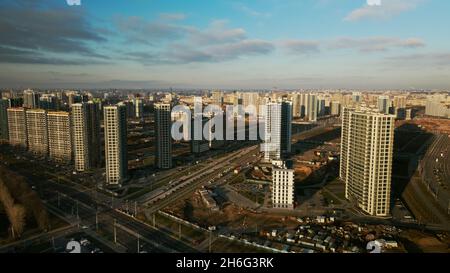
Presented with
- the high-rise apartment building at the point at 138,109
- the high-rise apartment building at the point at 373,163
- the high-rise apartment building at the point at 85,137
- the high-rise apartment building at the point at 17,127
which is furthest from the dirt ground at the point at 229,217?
the high-rise apartment building at the point at 138,109

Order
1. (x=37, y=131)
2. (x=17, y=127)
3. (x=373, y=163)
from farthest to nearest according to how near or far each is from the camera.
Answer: (x=17, y=127) → (x=37, y=131) → (x=373, y=163)

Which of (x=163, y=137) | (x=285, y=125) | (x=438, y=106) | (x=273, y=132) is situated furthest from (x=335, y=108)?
(x=163, y=137)

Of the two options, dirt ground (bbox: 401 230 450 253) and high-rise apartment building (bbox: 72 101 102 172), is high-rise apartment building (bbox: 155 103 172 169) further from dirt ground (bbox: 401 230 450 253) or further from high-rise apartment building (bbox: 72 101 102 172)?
dirt ground (bbox: 401 230 450 253)

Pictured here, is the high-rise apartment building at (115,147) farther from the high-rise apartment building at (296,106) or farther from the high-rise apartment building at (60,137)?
the high-rise apartment building at (296,106)

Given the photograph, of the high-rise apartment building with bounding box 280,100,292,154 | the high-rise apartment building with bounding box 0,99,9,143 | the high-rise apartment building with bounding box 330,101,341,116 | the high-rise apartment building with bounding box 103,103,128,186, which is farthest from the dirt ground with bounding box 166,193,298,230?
the high-rise apartment building with bounding box 330,101,341,116

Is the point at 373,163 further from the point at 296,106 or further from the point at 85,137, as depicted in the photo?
the point at 296,106

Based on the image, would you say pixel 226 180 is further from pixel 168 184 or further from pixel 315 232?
pixel 315 232
